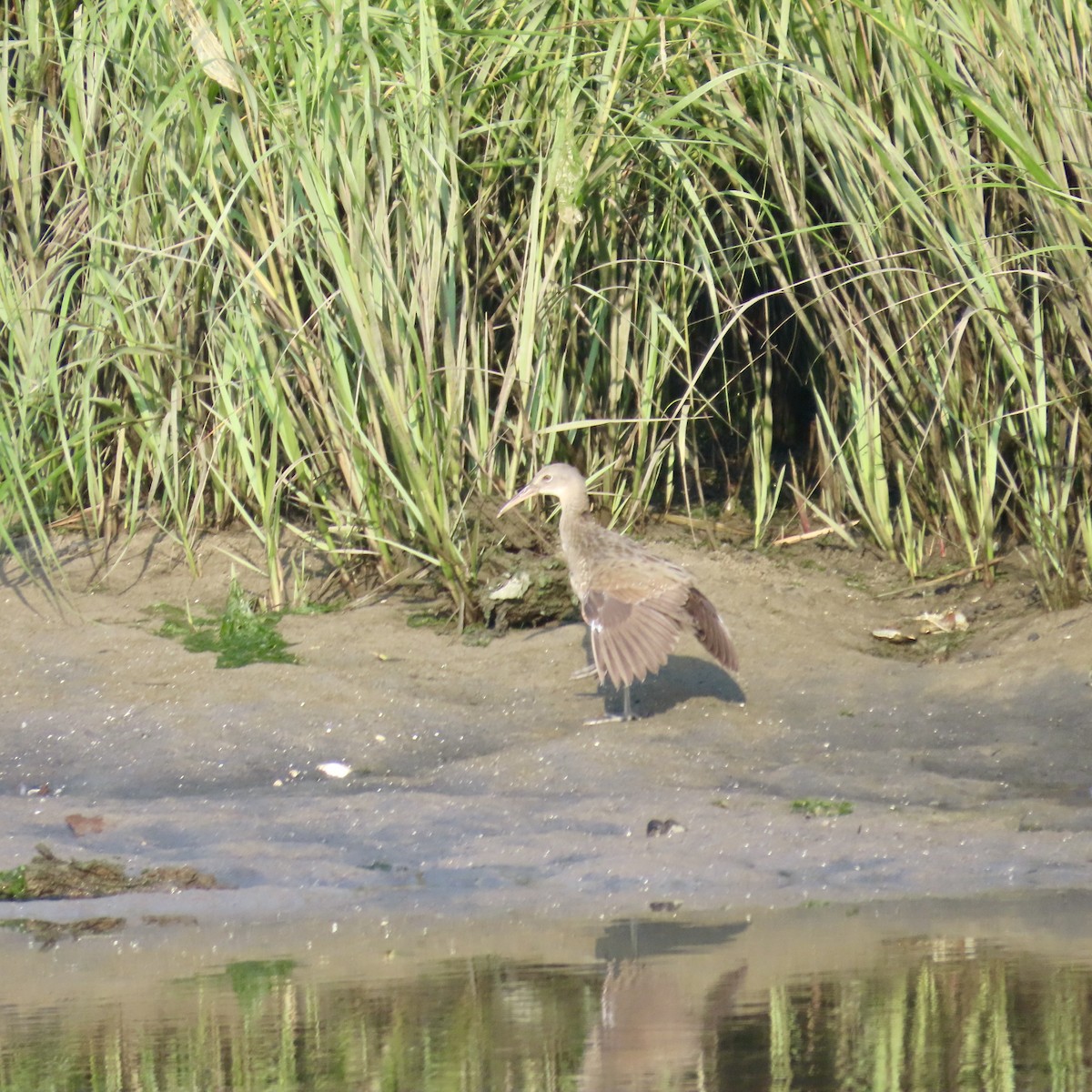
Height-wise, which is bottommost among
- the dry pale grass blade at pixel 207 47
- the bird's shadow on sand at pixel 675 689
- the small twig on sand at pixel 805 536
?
the bird's shadow on sand at pixel 675 689

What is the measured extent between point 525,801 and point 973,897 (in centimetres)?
122

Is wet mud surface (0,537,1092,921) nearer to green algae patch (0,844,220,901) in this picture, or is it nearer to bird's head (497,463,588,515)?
green algae patch (0,844,220,901)

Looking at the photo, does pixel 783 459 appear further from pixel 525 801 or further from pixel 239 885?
pixel 239 885

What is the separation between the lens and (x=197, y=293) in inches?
246

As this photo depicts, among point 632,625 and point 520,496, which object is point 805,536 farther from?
point 632,625

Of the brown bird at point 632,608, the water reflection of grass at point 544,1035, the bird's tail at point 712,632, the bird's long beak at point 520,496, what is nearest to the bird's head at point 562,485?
the bird's long beak at point 520,496

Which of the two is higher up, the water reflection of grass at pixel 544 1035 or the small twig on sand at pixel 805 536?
the water reflection of grass at pixel 544 1035

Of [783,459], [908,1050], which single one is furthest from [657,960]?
[783,459]

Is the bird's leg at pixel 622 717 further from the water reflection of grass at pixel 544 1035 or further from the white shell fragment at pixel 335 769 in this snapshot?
the water reflection of grass at pixel 544 1035

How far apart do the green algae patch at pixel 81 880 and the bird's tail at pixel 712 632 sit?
6.09 ft

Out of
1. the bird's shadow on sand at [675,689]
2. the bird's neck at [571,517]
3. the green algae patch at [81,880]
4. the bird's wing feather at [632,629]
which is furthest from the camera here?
the bird's neck at [571,517]

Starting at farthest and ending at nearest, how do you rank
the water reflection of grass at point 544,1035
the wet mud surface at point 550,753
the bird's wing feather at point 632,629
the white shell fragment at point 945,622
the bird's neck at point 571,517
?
the white shell fragment at point 945,622
the bird's neck at point 571,517
the bird's wing feather at point 632,629
the wet mud surface at point 550,753
the water reflection of grass at point 544,1035

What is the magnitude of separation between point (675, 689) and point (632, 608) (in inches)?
18.4

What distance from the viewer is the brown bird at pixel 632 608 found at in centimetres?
519
